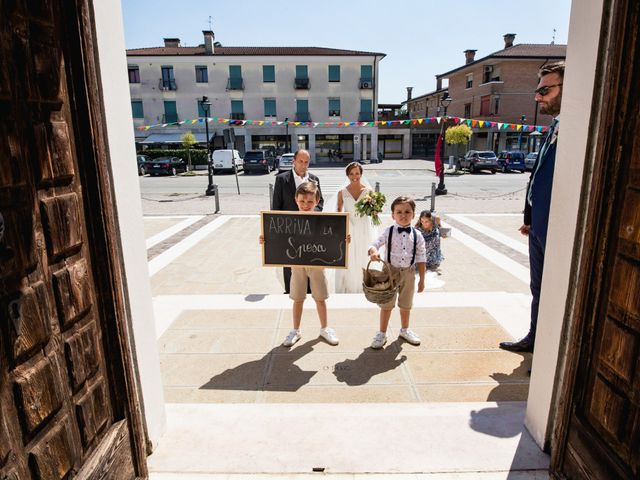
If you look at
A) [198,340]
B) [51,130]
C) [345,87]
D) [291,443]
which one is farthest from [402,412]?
[345,87]

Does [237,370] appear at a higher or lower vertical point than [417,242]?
lower

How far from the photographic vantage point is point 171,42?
128 ft

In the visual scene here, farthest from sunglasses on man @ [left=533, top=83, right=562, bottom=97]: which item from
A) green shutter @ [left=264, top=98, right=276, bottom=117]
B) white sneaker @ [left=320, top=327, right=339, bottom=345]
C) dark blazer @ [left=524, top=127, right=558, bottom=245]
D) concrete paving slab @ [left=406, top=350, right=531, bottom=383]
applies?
green shutter @ [left=264, top=98, right=276, bottom=117]

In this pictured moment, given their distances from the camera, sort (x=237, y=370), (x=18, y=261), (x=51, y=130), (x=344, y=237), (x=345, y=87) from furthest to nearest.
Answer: (x=345, y=87)
(x=344, y=237)
(x=237, y=370)
(x=51, y=130)
(x=18, y=261)

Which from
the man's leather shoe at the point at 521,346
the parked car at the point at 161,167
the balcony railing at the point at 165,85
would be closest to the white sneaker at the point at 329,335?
the man's leather shoe at the point at 521,346

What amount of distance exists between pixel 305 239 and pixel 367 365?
131cm

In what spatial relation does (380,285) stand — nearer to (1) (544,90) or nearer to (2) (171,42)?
(1) (544,90)

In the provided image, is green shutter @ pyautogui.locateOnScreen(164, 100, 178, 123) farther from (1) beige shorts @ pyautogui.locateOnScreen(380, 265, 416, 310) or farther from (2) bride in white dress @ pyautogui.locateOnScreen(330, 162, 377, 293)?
(1) beige shorts @ pyautogui.locateOnScreen(380, 265, 416, 310)

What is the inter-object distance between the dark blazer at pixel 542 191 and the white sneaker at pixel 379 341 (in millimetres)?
1654

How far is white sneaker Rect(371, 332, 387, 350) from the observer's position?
3.90 m

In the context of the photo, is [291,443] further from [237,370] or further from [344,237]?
[344,237]

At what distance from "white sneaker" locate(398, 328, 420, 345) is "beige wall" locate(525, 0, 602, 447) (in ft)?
4.60

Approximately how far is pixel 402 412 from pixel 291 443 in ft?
2.77

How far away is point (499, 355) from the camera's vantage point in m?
3.80
